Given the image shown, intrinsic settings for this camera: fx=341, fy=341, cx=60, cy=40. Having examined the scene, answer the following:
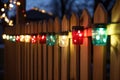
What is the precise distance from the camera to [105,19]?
9.77 ft

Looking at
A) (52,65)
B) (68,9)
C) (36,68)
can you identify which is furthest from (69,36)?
(68,9)

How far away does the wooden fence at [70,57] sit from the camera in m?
3.02

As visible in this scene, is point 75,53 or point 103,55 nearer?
point 103,55

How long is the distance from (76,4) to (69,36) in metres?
29.1

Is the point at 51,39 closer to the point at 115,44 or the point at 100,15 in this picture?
the point at 100,15

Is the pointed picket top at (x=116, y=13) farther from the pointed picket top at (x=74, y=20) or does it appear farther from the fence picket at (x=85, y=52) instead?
the pointed picket top at (x=74, y=20)

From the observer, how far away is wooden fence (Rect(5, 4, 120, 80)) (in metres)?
3.02

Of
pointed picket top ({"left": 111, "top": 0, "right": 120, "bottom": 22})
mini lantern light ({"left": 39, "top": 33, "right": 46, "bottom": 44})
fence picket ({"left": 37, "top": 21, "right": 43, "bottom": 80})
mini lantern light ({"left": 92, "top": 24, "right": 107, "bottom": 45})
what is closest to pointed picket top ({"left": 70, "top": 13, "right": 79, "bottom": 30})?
mini lantern light ({"left": 92, "top": 24, "right": 107, "bottom": 45})

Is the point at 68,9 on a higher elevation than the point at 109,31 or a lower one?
higher

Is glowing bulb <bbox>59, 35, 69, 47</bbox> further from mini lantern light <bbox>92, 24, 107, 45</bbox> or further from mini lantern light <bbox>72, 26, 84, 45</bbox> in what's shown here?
mini lantern light <bbox>92, 24, 107, 45</bbox>

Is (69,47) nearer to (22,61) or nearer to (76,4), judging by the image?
(22,61)

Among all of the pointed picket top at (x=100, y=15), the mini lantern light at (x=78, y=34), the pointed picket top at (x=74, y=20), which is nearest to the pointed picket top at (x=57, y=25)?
the pointed picket top at (x=74, y=20)

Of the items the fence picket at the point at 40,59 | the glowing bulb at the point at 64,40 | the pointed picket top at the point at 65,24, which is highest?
the pointed picket top at the point at 65,24

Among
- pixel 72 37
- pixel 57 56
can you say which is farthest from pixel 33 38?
pixel 72 37
